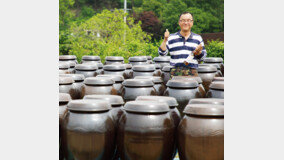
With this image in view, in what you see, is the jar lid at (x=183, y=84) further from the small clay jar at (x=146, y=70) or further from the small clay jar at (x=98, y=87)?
the small clay jar at (x=146, y=70)

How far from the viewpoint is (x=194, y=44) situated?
5.82m

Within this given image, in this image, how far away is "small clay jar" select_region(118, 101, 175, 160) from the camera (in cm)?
341

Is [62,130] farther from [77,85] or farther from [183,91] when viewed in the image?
[77,85]

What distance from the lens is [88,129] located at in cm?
350

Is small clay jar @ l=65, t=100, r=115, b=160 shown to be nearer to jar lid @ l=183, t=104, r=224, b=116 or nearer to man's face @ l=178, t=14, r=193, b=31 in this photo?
jar lid @ l=183, t=104, r=224, b=116

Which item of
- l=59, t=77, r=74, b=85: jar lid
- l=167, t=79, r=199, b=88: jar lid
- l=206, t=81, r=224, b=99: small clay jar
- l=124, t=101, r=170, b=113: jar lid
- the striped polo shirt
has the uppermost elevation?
the striped polo shirt

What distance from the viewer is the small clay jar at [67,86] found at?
530 cm

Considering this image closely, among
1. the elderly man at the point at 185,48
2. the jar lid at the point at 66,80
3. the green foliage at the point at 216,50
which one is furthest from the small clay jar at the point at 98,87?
the green foliage at the point at 216,50

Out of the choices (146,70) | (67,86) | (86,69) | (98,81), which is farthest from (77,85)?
(146,70)

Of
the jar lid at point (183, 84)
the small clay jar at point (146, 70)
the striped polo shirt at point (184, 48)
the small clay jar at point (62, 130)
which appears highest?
the striped polo shirt at point (184, 48)

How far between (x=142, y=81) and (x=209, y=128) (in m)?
1.79

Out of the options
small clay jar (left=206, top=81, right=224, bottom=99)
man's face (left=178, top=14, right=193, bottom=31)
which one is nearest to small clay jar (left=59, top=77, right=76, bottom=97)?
man's face (left=178, top=14, right=193, bottom=31)

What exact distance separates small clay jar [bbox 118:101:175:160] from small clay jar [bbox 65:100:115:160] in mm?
199

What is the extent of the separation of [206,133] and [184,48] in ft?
9.04
